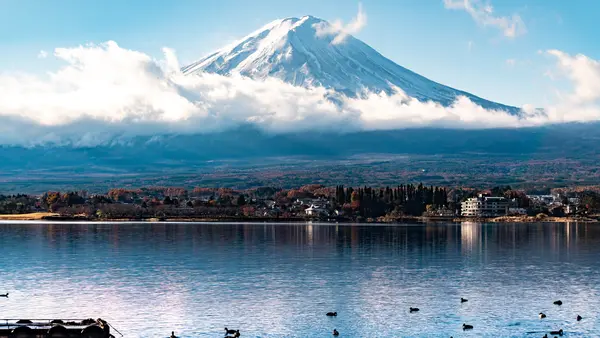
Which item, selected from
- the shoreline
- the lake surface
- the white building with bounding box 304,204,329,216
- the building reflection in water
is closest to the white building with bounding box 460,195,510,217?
the shoreline

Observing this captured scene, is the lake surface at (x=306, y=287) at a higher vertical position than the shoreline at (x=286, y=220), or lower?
higher

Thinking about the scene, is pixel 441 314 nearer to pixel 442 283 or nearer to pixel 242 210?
pixel 442 283

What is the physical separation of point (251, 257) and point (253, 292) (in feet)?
57.5

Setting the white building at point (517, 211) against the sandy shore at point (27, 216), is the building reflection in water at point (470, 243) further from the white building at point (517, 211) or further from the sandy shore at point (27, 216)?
the sandy shore at point (27, 216)

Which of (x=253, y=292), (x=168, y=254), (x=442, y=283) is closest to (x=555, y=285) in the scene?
(x=442, y=283)

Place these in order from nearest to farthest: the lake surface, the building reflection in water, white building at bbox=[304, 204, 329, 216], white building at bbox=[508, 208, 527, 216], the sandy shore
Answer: the lake surface → the building reflection in water → the sandy shore → white building at bbox=[304, 204, 329, 216] → white building at bbox=[508, 208, 527, 216]

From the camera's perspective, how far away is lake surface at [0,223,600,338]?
105ft

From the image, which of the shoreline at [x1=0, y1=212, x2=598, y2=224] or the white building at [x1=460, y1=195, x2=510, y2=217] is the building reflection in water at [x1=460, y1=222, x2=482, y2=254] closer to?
the shoreline at [x1=0, y1=212, x2=598, y2=224]

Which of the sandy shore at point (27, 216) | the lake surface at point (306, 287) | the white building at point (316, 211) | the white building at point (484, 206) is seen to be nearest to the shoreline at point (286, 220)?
the sandy shore at point (27, 216)

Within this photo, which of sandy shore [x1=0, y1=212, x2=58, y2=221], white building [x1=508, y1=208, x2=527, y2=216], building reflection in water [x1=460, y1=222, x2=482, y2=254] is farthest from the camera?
white building [x1=508, y1=208, x2=527, y2=216]

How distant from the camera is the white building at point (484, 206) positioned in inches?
5669

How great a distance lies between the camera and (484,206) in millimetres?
146000

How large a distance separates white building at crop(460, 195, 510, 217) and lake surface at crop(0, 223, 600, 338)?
7642cm

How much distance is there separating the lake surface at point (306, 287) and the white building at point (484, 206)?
7642 cm
